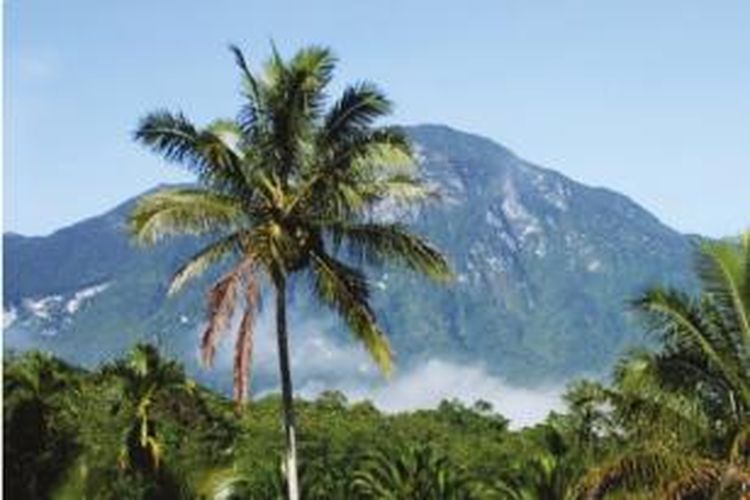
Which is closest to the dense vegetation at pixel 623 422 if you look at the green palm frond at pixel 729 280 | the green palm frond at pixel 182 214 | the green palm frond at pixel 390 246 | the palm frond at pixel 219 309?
the green palm frond at pixel 729 280

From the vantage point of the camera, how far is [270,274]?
110 feet

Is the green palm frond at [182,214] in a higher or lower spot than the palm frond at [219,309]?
higher

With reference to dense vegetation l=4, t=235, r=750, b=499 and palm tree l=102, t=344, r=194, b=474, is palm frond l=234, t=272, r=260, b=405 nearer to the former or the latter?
dense vegetation l=4, t=235, r=750, b=499

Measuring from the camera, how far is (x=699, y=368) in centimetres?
3394

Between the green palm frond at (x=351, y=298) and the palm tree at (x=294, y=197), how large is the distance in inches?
0.8

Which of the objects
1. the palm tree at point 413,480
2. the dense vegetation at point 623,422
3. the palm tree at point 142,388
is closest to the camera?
the dense vegetation at point 623,422

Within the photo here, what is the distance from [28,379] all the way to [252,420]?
7641cm

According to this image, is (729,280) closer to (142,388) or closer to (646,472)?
(646,472)

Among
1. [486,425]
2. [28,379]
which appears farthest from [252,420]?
[28,379]

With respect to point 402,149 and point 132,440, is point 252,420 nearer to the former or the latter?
point 132,440

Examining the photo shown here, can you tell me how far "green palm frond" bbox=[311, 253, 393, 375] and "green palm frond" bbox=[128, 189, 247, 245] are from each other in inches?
77.0

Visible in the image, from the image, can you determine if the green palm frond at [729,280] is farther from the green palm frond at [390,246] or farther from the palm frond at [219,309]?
the palm frond at [219,309]

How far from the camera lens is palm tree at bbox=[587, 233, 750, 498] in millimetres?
33031

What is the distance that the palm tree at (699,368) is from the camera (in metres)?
33.0
